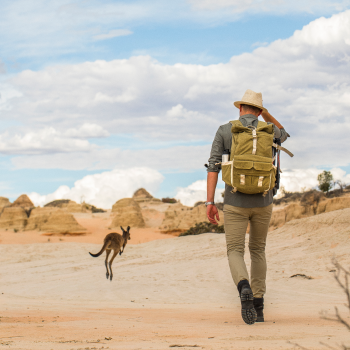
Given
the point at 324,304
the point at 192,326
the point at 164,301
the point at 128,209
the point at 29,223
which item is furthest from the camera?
the point at 128,209

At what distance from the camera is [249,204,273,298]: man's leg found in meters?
4.45

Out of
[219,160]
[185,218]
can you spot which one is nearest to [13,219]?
[185,218]

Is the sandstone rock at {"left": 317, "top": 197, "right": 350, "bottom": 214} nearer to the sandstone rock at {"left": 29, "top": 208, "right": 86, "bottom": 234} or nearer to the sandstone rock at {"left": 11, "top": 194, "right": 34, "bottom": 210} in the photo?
the sandstone rock at {"left": 29, "top": 208, "right": 86, "bottom": 234}

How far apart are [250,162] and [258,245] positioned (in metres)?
1.08

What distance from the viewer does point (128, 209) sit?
29500mm

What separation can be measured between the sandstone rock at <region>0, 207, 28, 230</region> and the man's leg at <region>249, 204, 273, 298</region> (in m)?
25.4

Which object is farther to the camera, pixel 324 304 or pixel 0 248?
pixel 0 248

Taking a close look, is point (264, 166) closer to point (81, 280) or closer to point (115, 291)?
point (115, 291)

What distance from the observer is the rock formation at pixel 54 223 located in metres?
26.6

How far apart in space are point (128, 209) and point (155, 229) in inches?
114

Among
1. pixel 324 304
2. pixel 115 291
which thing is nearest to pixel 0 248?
pixel 115 291

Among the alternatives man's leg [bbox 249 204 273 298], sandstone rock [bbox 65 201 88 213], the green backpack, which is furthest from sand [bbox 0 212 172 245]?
the green backpack

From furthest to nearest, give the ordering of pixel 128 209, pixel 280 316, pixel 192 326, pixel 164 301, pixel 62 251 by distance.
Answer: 1. pixel 128 209
2. pixel 62 251
3. pixel 164 301
4. pixel 280 316
5. pixel 192 326

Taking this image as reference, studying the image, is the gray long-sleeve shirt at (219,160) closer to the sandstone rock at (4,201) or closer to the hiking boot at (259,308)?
the hiking boot at (259,308)
